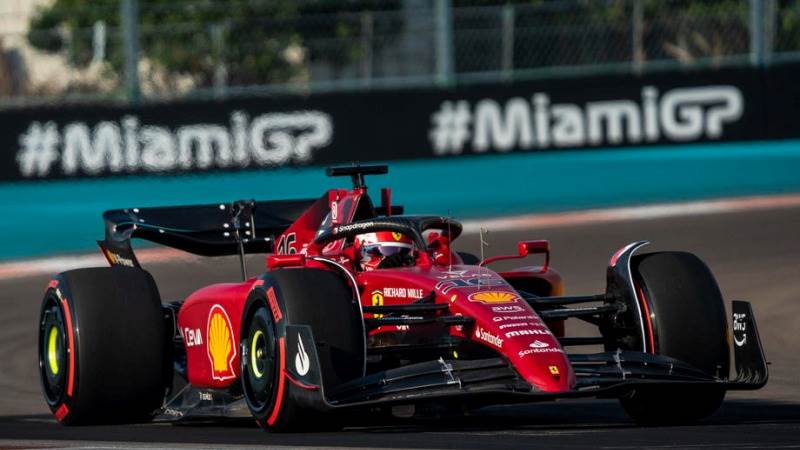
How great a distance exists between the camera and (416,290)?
23.5 feet

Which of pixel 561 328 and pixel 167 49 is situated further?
pixel 167 49

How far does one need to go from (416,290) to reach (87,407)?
177cm

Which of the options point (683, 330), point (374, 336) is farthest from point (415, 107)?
point (683, 330)

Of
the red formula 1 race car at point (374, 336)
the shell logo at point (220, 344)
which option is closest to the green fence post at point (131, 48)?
the red formula 1 race car at point (374, 336)

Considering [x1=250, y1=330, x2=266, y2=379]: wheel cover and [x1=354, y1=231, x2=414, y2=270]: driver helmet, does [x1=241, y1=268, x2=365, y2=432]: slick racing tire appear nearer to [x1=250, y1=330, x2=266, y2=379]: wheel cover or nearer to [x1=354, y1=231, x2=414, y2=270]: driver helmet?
[x1=250, y1=330, x2=266, y2=379]: wheel cover

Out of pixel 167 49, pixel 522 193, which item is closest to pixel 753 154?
pixel 522 193

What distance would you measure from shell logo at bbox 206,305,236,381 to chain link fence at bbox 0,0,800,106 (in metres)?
10.8

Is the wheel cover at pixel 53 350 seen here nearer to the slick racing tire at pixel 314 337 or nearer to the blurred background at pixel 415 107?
the slick racing tire at pixel 314 337

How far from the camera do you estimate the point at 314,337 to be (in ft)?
21.8

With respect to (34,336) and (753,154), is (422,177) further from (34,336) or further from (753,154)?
(34,336)

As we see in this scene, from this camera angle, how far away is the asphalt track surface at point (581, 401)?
6.43m

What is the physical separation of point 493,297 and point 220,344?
151 cm

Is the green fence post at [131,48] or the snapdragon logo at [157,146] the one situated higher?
the green fence post at [131,48]

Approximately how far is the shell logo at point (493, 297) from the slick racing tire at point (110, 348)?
1795 millimetres
